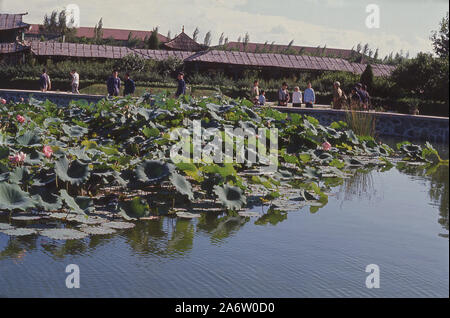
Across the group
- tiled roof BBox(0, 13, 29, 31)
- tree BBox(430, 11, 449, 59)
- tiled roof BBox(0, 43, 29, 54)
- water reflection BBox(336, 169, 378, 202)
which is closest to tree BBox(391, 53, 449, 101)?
tree BBox(430, 11, 449, 59)

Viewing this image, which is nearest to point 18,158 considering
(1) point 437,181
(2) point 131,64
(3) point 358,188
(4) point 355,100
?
(3) point 358,188

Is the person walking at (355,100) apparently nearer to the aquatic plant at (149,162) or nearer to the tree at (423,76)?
the aquatic plant at (149,162)

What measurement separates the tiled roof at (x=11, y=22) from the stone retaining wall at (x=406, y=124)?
111ft

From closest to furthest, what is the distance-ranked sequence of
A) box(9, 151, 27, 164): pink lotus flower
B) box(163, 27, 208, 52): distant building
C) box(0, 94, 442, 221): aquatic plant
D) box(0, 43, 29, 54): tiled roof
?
1. box(0, 94, 442, 221): aquatic plant
2. box(9, 151, 27, 164): pink lotus flower
3. box(0, 43, 29, 54): tiled roof
4. box(163, 27, 208, 52): distant building

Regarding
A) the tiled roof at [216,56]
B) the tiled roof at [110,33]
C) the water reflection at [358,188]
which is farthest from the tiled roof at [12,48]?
the tiled roof at [110,33]

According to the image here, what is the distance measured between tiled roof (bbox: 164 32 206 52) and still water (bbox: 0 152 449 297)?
42739 mm

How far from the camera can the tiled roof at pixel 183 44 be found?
47.9 metres

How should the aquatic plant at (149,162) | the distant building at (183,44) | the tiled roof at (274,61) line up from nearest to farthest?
the aquatic plant at (149,162), the tiled roof at (274,61), the distant building at (183,44)

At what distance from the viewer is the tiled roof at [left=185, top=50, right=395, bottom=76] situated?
1262 inches

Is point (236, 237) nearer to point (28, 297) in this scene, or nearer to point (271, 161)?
point (28, 297)

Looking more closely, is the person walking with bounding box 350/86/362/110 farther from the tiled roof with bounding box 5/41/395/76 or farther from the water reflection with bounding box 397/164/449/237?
the tiled roof with bounding box 5/41/395/76

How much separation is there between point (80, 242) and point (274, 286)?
1753 millimetres

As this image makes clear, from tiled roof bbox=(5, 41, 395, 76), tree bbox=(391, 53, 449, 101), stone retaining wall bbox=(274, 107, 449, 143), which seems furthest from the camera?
tiled roof bbox=(5, 41, 395, 76)

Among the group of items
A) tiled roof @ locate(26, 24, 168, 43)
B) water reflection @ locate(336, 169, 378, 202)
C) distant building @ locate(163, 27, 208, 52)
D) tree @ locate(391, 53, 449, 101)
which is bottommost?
water reflection @ locate(336, 169, 378, 202)
